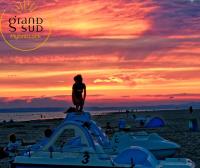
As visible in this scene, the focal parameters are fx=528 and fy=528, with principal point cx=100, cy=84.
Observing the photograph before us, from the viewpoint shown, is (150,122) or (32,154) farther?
(150,122)

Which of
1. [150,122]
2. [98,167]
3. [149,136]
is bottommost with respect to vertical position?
[98,167]

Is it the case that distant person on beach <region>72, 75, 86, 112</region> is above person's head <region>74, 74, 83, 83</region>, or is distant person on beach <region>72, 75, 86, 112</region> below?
below

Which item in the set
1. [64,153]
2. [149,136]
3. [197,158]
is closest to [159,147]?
[149,136]

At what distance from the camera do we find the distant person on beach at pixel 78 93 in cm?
1536

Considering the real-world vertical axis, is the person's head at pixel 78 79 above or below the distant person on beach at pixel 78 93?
above

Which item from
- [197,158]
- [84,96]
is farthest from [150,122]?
[84,96]

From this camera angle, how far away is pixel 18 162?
1389cm

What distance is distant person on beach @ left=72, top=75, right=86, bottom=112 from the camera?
1536 centimetres

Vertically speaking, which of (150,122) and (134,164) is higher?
(150,122)

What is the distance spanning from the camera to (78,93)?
1541 cm

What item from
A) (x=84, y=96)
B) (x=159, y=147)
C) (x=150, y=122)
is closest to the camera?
(x=84, y=96)

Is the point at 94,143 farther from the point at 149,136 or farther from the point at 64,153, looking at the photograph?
the point at 149,136

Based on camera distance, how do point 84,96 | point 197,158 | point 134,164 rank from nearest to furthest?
point 134,164
point 84,96
point 197,158

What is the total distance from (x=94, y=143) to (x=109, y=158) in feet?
2.61
